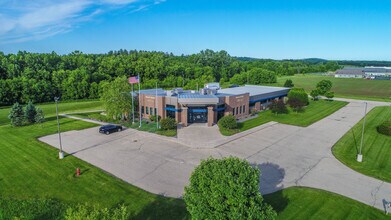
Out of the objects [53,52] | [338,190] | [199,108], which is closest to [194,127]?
[199,108]

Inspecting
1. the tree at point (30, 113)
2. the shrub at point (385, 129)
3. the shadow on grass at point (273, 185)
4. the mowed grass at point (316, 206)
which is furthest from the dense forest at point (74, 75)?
the mowed grass at point (316, 206)

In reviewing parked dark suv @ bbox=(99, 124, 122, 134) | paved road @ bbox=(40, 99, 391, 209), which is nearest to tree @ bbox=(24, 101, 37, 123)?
→ paved road @ bbox=(40, 99, 391, 209)

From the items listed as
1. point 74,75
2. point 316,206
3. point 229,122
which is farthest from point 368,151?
point 74,75

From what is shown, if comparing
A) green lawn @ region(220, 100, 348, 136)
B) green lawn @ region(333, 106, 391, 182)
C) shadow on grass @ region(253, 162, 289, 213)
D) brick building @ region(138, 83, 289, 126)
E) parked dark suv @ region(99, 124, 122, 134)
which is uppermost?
brick building @ region(138, 83, 289, 126)

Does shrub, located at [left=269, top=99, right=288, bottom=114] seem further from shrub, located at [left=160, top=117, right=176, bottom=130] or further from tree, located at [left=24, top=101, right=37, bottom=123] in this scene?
tree, located at [left=24, top=101, right=37, bottom=123]

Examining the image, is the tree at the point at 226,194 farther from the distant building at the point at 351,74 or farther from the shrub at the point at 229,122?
the distant building at the point at 351,74

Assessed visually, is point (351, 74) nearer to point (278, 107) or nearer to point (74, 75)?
point (278, 107)
